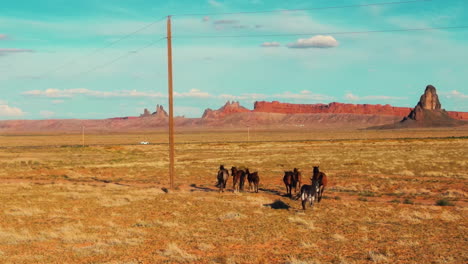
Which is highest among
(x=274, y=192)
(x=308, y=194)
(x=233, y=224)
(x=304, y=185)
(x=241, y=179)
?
(x=304, y=185)

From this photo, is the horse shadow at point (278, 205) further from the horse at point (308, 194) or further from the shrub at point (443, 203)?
the shrub at point (443, 203)

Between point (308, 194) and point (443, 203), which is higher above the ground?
point (308, 194)

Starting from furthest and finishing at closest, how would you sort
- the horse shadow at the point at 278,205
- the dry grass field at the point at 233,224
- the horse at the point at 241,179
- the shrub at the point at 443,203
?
the horse at the point at 241,179 → the shrub at the point at 443,203 → the horse shadow at the point at 278,205 → the dry grass field at the point at 233,224

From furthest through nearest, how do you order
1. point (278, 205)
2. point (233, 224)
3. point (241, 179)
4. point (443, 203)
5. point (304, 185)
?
point (241, 179)
point (443, 203)
point (278, 205)
point (304, 185)
point (233, 224)

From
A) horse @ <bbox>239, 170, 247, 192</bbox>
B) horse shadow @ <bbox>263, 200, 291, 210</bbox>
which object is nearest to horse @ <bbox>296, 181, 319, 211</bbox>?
horse shadow @ <bbox>263, 200, 291, 210</bbox>

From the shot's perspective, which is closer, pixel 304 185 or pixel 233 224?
pixel 233 224

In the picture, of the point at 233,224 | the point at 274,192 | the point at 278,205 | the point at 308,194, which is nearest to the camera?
the point at 233,224

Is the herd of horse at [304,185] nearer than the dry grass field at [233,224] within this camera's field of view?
No

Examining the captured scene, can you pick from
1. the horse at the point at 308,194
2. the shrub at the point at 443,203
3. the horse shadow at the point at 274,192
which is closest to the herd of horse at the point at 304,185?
the horse at the point at 308,194

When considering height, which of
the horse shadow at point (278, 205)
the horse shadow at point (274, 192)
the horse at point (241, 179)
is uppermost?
the horse at point (241, 179)

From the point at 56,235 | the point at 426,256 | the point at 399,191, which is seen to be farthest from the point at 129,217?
the point at 399,191

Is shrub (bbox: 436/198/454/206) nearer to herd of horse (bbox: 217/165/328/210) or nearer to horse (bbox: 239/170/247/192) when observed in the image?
herd of horse (bbox: 217/165/328/210)

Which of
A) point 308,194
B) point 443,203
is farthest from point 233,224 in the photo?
point 443,203

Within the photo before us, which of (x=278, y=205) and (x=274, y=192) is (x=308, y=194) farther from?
(x=274, y=192)
